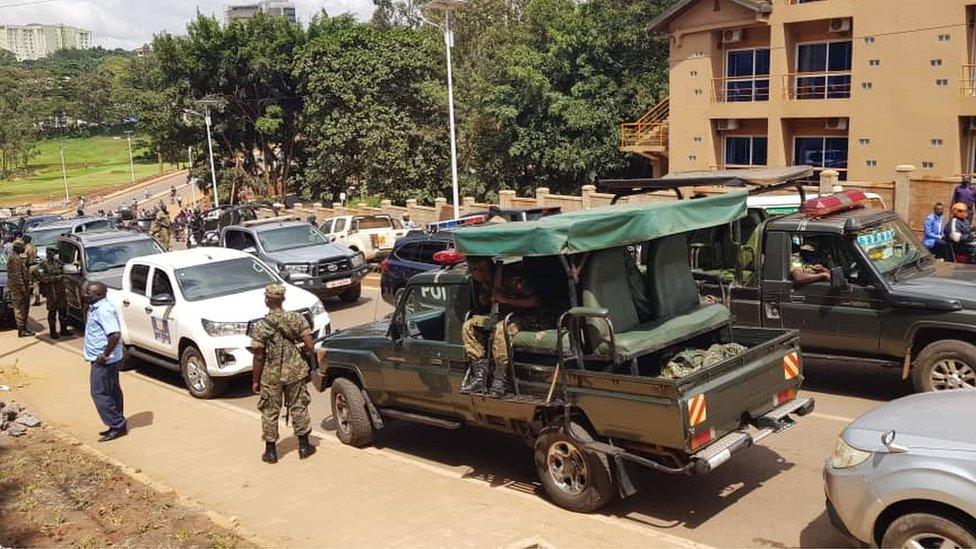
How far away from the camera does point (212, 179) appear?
50.8m

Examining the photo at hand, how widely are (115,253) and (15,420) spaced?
693cm

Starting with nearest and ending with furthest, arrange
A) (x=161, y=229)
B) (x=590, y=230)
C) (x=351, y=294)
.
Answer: (x=590, y=230)
(x=351, y=294)
(x=161, y=229)

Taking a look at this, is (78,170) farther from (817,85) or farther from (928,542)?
(928,542)

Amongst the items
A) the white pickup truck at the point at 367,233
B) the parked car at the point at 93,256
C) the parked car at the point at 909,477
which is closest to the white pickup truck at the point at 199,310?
the parked car at the point at 93,256

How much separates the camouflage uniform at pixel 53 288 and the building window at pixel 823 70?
2463 centimetres

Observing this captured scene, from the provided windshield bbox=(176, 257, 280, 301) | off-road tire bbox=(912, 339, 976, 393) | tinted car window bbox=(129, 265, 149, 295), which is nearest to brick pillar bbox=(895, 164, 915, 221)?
off-road tire bbox=(912, 339, 976, 393)

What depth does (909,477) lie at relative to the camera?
4.95 m

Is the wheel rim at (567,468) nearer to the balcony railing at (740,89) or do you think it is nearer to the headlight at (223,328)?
the headlight at (223,328)

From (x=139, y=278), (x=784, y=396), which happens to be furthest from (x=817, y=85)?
(x=784, y=396)

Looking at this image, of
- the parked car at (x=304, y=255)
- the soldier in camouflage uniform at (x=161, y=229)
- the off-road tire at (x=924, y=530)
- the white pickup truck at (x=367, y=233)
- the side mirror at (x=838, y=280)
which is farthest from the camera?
the soldier in camouflage uniform at (x=161, y=229)

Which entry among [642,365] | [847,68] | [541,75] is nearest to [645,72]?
[541,75]

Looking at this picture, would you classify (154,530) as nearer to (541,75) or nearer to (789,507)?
(789,507)

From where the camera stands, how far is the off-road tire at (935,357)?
27.7 feet

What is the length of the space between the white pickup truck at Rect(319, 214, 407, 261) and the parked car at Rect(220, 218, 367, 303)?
15.7 ft
